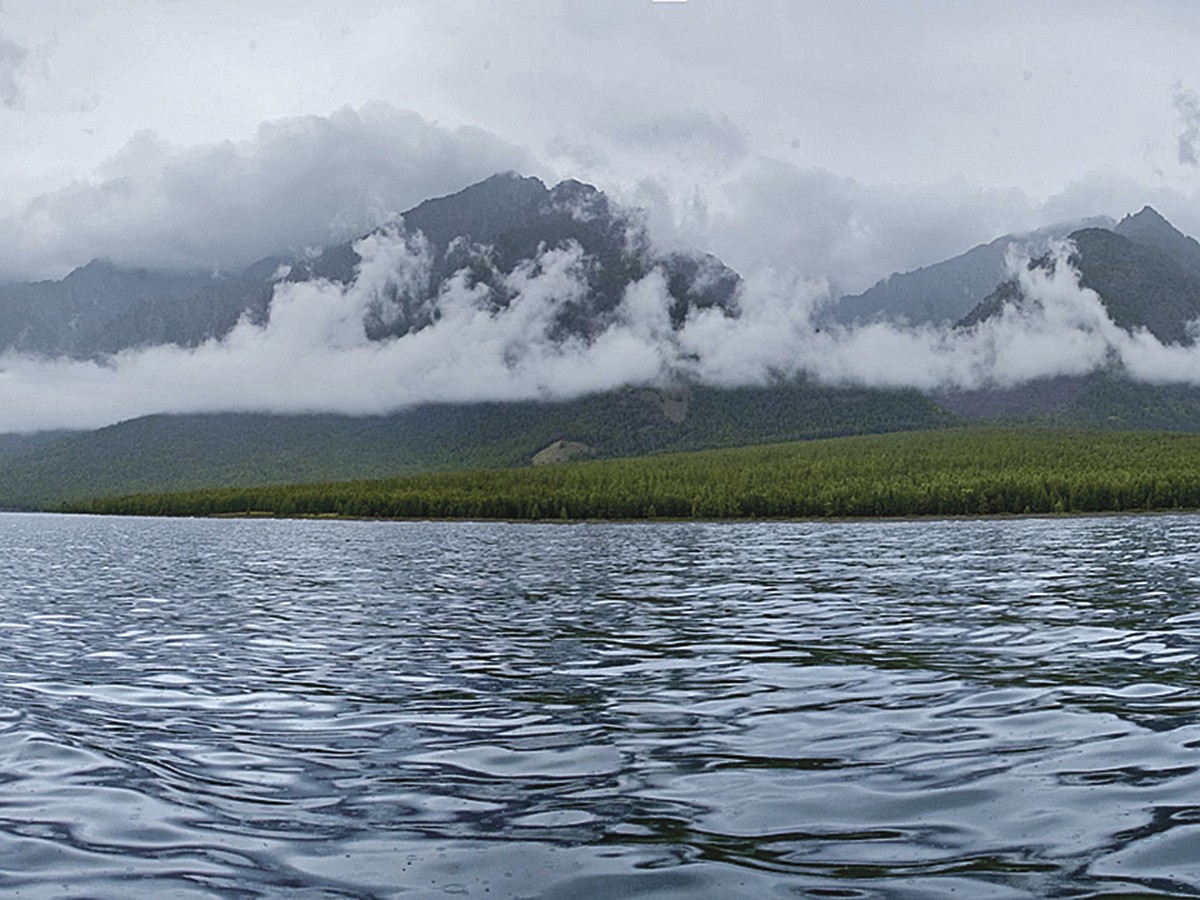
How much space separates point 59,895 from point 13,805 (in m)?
4.70

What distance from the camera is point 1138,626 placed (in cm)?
3550

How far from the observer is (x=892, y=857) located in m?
13.4

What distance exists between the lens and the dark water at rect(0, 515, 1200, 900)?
43.8ft

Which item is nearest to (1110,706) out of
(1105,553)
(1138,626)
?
(1138,626)

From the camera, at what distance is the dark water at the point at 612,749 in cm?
1336

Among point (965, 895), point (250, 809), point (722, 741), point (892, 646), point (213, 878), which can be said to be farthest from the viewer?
point (892, 646)

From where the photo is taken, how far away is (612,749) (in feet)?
65.5

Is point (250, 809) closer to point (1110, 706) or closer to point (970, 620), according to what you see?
point (1110, 706)

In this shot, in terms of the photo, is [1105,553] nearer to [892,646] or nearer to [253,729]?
[892,646]

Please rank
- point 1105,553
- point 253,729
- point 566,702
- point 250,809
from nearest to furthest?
1. point 250,809
2. point 253,729
3. point 566,702
4. point 1105,553

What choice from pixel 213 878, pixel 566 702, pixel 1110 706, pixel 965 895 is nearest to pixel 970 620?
pixel 1110 706

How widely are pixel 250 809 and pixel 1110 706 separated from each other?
51.7 ft

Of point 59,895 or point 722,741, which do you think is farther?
point 722,741

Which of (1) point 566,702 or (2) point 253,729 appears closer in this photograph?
(2) point 253,729
